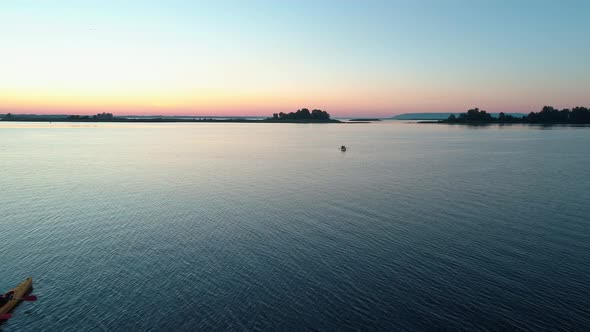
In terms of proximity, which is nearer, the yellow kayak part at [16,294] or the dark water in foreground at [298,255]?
the yellow kayak part at [16,294]

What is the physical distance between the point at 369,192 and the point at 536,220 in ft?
50.1

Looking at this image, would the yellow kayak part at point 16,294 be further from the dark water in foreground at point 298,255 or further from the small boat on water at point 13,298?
the dark water in foreground at point 298,255

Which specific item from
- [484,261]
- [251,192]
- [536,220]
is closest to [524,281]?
[484,261]

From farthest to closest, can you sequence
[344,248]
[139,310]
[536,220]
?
[536,220] → [344,248] → [139,310]

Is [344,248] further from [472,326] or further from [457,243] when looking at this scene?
[472,326]

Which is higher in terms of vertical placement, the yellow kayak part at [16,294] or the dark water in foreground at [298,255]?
the yellow kayak part at [16,294]

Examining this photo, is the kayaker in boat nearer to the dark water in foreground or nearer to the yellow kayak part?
the yellow kayak part

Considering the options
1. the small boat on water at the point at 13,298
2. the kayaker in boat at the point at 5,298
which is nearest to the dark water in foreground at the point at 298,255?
the small boat on water at the point at 13,298

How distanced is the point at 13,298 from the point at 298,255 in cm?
1361

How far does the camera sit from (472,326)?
1445 centimetres

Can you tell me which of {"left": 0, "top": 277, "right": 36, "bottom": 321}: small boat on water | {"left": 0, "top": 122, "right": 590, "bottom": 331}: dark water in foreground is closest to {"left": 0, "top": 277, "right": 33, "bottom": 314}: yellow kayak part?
{"left": 0, "top": 277, "right": 36, "bottom": 321}: small boat on water

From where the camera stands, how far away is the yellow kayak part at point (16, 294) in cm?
1517

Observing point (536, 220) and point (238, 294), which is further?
point (536, 220)

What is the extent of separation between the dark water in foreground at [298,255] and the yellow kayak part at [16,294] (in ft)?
1.58
